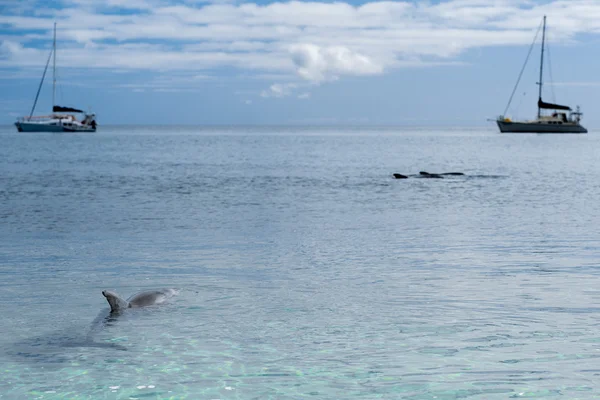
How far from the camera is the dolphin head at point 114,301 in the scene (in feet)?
34.8

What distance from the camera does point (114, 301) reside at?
10.7 m

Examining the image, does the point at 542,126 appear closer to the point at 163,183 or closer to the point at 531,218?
the point at 163,183

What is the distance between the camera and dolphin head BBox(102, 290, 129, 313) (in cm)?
1062

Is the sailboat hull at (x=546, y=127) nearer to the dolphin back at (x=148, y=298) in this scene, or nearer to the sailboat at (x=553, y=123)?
the sailboat at (x=553, y=123)

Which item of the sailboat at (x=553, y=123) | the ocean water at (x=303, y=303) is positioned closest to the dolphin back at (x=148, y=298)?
the ocean water at (x=303, y=303)

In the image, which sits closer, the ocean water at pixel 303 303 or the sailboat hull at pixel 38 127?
the ocean water at pixel 303 303

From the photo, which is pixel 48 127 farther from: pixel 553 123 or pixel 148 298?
pixel 148 298

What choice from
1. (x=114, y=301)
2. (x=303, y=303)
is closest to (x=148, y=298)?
(x=114, y=301)

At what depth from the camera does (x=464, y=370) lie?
826 cm

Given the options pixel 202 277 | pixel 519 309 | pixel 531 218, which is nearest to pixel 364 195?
pixel 531 218

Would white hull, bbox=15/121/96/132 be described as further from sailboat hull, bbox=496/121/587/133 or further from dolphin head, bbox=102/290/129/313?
dolphin head, bbox=102/290/129/313

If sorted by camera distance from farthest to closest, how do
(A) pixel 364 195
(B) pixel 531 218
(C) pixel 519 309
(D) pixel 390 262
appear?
(A) pixel 364 195
(B) pixel 531 218
(D) pixel 390 262
(C) pixel 519 309

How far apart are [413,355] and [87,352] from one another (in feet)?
12.7

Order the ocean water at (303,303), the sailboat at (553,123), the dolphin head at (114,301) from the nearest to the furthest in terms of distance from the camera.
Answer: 1. the ocean water at (303,303)
2. the dolphin head at (114,301)
3. the sailboat at (553,123)
